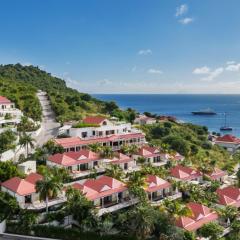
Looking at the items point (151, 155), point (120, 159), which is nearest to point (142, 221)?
point (120, 159)

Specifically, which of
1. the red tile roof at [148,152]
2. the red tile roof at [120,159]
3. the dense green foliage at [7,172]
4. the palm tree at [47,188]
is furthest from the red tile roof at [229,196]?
the dense green foliage at [7,172]

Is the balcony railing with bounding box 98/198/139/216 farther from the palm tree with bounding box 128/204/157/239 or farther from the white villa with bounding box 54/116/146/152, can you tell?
the white villa with bounding box 54/116/146/152

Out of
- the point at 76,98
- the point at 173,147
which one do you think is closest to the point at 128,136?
the point at 173,147

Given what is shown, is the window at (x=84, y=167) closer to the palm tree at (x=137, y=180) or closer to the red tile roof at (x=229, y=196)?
the palm tree at (x=137, y=180)

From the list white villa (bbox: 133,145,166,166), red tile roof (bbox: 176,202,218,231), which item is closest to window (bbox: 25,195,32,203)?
red tile roof (bbox: 176,202,218,231)

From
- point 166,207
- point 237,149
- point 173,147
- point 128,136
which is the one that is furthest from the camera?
point 237,149

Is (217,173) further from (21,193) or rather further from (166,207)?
(21,193)
